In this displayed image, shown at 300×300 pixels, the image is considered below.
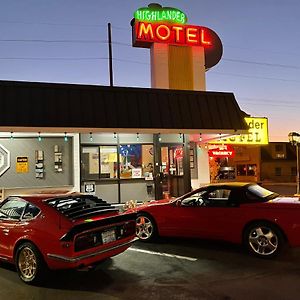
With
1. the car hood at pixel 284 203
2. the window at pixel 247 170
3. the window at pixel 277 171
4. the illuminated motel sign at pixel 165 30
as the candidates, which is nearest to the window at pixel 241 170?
the window at pixel 247 170

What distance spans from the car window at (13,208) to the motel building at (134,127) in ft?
13.0

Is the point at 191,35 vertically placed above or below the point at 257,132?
above

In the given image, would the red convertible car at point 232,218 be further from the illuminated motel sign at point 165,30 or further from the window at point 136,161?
the illuminated motel sign at point 165,30

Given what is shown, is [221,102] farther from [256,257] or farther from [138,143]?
[256,257]

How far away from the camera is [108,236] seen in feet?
21.2

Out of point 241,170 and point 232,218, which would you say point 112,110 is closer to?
point 232,218

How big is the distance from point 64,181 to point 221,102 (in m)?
6.32

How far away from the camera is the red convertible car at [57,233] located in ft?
19.3

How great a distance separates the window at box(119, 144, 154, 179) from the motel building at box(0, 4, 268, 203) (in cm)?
4

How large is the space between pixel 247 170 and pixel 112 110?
42.8 metres

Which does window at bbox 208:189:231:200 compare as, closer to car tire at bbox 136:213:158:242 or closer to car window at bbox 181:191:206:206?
car window at bbox 181:191:206:206

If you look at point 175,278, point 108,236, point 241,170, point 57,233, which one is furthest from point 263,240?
point 241,170

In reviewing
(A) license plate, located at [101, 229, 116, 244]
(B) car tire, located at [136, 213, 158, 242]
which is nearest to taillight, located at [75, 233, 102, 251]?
(A) license plate, located at [101, 229, 116, 244]

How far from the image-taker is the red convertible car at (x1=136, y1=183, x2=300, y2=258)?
24.5 ft
